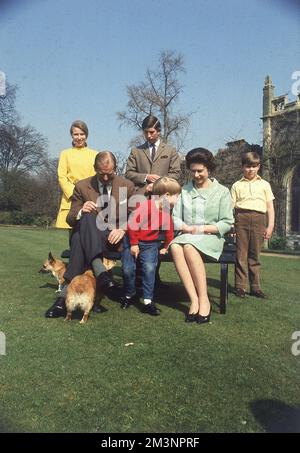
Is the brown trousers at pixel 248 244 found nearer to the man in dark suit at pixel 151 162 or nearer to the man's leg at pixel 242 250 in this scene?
the man's leg at pixel 242 250

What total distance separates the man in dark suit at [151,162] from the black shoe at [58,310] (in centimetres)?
162

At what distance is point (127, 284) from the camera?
4.60m

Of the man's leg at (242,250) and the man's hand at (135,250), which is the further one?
the man's leg at (242,250)

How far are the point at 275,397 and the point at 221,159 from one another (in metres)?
19.6

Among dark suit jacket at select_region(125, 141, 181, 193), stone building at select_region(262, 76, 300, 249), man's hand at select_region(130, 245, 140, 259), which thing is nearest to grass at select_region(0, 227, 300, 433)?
man's hand at select_region(130, 245, 140, 259)

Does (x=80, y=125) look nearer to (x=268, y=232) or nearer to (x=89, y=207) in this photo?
(x=89, y=207)

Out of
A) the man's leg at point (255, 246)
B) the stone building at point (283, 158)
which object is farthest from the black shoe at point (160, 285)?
the stone building at point (283, 158)

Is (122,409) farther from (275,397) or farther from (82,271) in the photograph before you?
(82,271)

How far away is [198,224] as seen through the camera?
4.39m

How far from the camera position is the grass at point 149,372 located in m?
2.24

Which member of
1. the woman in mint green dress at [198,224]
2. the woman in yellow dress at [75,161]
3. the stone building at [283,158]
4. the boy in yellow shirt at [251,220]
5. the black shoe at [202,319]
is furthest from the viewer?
the stone building at [283,158]

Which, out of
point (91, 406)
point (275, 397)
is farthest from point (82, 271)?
point (275, 397)

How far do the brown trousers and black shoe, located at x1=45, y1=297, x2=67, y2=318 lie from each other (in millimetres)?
2276

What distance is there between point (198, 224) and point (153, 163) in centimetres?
126
